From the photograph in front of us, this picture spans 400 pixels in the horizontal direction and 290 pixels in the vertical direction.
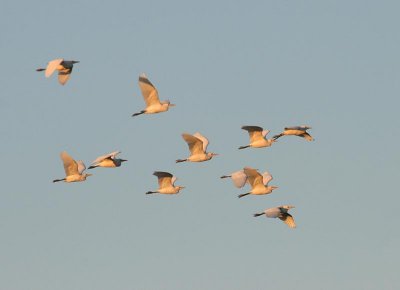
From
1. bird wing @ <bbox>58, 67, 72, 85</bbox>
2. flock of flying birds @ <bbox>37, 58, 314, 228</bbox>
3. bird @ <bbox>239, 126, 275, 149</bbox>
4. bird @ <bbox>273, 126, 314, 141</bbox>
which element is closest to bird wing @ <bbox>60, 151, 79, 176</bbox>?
flock of flying birds @ <bbox>37, 58, 314, 228</bbox>

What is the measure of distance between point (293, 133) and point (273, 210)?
815 centimetres

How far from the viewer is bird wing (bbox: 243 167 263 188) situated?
122525 millimetres

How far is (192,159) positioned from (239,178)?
525 centimetres

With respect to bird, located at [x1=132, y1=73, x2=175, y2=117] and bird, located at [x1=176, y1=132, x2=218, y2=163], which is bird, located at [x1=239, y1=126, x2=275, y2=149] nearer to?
bird, located at [x1=176, y1=132, x2=218, y2=163]

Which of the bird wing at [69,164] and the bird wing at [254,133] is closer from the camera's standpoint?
the bird wing at [69,164]

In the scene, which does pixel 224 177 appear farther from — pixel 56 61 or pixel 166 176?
pixel 56 61

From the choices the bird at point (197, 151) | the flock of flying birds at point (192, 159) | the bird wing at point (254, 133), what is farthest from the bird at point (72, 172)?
the bird wing at point (254, 133)

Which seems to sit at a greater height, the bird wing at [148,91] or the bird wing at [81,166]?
the bird wing at [148,91]

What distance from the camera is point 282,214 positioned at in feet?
403

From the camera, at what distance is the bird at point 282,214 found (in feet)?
398

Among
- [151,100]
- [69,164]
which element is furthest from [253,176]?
[69,164]

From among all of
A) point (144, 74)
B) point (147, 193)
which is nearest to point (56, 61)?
point (144, 74)

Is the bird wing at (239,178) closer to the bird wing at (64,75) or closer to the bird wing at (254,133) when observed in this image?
the bird wing at (254,133)

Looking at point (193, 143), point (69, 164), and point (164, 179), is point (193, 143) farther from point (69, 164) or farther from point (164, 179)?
point (69, 164)
